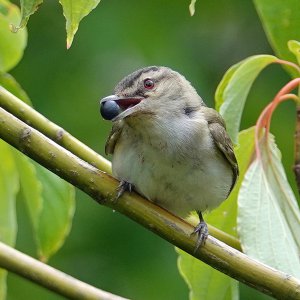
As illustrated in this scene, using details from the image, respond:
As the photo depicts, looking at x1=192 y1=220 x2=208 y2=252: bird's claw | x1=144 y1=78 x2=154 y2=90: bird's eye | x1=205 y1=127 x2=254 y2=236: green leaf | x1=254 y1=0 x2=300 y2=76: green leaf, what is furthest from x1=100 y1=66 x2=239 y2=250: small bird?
x1=254 y1=0 x2=300 y2=76: green leaf

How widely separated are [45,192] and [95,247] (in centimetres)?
268

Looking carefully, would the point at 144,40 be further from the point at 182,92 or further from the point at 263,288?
the point at 263,288

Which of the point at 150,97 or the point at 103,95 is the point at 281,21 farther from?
the point at 103,95

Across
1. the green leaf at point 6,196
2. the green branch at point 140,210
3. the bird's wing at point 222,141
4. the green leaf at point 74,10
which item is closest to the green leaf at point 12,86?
the green leaf at point 6,196

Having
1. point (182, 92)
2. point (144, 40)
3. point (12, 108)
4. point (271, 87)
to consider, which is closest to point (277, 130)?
point (271, 87)

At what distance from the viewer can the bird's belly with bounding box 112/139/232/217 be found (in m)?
2.95

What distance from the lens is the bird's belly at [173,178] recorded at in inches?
116

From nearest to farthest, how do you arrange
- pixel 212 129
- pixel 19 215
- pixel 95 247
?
1. pixel 212 129
2. pixel 19 215
3. pixel 95 247

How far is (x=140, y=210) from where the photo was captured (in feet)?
7.32

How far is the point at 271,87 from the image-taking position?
19.2 feet

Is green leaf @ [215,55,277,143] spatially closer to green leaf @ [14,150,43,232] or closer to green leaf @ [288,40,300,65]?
green leaf @ [288,40,300,65]

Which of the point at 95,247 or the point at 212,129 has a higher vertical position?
the point at 212,129

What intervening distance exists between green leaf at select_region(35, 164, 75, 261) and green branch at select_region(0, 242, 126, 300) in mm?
454

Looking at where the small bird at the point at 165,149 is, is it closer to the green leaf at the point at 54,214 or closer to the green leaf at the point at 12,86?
the green leaf at the point at 54,214
